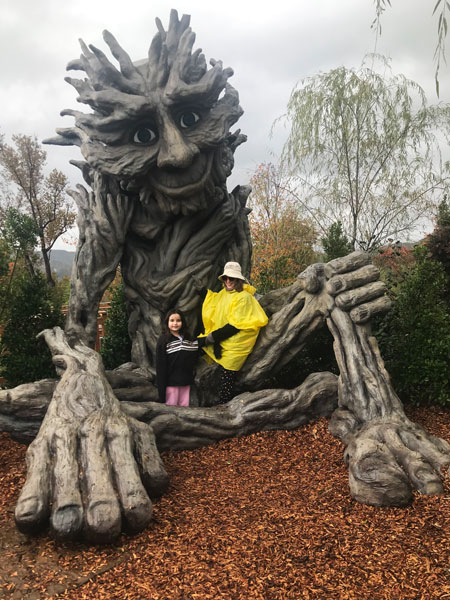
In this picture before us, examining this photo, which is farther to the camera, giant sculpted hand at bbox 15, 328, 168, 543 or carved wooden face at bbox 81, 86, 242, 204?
carved wooden face at bbox 81, 86, 242, 204

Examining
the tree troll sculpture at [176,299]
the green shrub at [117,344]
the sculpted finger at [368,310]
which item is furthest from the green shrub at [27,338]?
the sculpted finger at [368,310]

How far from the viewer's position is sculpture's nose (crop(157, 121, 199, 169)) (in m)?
3.54

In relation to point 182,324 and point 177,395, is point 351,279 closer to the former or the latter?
point 182,324

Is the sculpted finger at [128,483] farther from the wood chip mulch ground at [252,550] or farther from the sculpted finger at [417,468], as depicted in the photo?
the sculpted finger at [417,468]

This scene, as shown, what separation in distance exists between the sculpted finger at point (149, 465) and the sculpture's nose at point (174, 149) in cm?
180

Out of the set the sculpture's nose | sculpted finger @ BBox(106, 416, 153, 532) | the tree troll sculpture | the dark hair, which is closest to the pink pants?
the tree troll sculpture

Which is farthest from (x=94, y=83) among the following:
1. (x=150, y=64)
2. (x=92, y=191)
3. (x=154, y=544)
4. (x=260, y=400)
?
(x=154, y=544)

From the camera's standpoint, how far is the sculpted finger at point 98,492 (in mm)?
2207

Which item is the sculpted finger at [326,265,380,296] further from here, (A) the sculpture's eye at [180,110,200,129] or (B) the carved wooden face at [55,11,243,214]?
(A) the sculpture's eye at [180,110,200,129]

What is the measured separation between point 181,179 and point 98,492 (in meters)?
2.33

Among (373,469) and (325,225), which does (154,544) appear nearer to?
(373,469)

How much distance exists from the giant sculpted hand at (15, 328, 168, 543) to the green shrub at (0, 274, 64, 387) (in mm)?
1669

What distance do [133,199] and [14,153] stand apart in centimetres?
1369

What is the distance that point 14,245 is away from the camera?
207 inches
